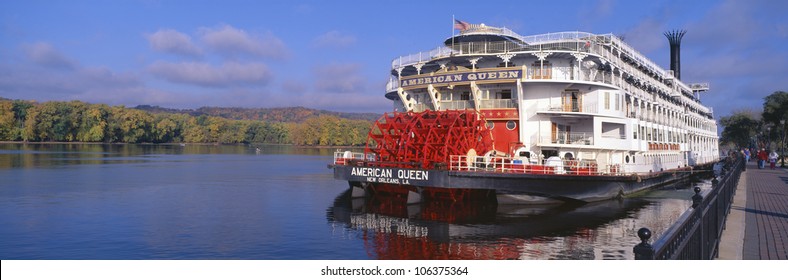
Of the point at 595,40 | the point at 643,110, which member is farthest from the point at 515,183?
the point at 643,110

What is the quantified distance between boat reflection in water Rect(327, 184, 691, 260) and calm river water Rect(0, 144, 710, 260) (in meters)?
0.03

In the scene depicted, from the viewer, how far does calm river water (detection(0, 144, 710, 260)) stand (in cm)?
1209

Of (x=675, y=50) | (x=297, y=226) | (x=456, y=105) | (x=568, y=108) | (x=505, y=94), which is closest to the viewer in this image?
(x=297, y=226)

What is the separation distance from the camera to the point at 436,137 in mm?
20859

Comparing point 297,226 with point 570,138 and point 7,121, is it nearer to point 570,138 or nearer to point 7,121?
point 570,138

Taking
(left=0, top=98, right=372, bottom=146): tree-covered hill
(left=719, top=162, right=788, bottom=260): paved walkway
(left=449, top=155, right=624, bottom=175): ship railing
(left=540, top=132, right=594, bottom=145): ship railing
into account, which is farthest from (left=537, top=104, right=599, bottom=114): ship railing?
(left=0, top=98, right=372, bottom=146): tree-covered hill

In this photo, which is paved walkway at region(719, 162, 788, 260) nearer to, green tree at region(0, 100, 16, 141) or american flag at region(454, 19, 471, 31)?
american flag at region(454, 19, 471, 31)

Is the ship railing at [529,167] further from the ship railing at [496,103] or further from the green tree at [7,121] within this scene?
the green tree at [7,121]

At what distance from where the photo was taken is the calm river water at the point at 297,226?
12.1m

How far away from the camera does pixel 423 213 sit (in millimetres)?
17391

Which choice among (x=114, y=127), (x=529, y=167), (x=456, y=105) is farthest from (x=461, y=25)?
(x=114, y=127)

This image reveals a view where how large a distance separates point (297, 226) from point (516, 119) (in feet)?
29.8

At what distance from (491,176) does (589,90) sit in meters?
6.71

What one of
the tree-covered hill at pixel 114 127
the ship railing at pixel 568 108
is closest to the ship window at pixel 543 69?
A: the ship railing at pixel 568 108
